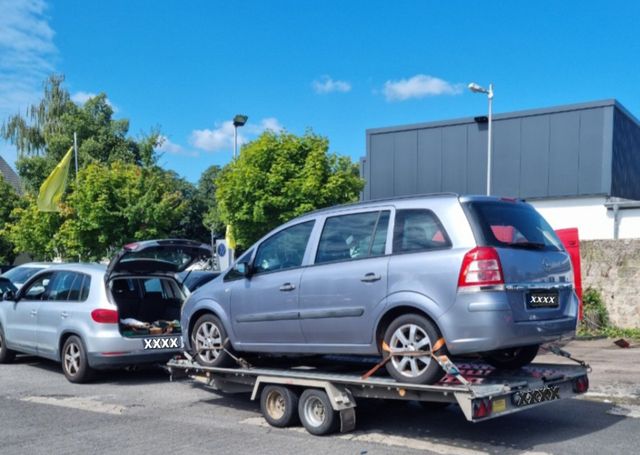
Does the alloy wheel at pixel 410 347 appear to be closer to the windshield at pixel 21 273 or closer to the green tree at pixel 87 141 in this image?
the windshield at pixel 21 273

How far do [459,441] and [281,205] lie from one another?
46.2ft

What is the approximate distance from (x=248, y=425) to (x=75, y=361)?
3581 millimetres

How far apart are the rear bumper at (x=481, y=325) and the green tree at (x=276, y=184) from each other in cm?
1428

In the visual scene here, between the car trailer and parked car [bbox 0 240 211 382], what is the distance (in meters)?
1.68

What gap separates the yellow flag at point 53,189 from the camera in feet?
74.2

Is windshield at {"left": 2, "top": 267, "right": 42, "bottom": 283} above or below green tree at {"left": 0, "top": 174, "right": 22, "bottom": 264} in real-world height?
below

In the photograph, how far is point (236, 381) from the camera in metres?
7.41

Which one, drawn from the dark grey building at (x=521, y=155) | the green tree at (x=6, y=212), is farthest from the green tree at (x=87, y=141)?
the dark grey building at (x=521, y=155)

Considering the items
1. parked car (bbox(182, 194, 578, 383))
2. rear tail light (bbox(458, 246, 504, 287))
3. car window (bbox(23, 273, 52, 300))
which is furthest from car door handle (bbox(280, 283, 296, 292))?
car window (bbox(23, 273, 52, 300))

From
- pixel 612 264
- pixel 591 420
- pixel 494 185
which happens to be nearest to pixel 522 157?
→ pixel 494 185

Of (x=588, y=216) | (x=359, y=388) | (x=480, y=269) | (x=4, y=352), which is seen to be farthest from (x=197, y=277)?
(x=588, y=216)

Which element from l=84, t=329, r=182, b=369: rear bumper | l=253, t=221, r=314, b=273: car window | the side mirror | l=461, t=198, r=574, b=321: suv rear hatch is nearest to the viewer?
l=461, t=198, r=574, b=321: suv rear hatch

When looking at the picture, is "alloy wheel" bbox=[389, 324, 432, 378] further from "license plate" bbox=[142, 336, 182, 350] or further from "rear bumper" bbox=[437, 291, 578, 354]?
"license plate" bbox=[142, 336, 182, 350]

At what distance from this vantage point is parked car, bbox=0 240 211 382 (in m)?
9.10
